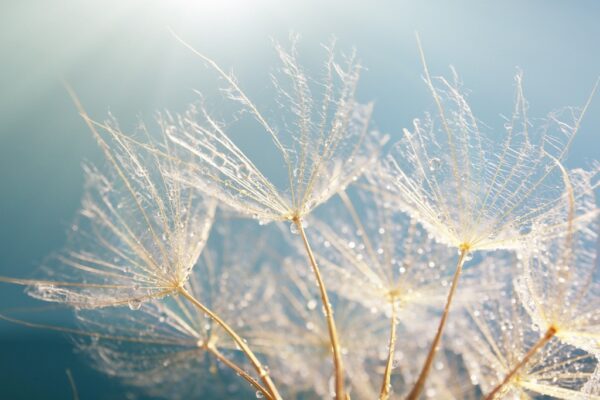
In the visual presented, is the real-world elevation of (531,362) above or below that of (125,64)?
below

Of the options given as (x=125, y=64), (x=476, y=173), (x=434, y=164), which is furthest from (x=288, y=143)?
(x=125, y=64)

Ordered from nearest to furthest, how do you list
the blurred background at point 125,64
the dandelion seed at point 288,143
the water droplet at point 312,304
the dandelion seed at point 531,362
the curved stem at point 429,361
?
1. the curved stem at point 429,361
2. the dandelion seed at point 531,362
3. the dandelion seed at point 288,143
4. the blurred background at point 125,64
5. the water droplet at point 312,304

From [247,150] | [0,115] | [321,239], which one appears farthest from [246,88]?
[0,115]

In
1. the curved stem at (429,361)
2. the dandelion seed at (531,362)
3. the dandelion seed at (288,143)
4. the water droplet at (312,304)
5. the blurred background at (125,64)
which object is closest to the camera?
the curved stem at (429,361)

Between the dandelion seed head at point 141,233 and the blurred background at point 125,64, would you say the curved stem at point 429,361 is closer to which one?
the dandelion seed head at point 141,233

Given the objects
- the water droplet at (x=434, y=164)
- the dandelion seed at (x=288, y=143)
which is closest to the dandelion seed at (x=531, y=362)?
the water droplet at (x=434, y=164)

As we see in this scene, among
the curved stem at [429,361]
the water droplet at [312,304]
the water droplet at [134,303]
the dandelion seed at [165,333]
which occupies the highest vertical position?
the curved stem at [429,361]

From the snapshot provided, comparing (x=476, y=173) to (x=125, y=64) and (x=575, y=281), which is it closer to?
(x=575, y=281)

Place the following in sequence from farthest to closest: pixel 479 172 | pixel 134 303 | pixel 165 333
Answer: pixel 165 333 < pixel 479 172 < pixel 134 303
